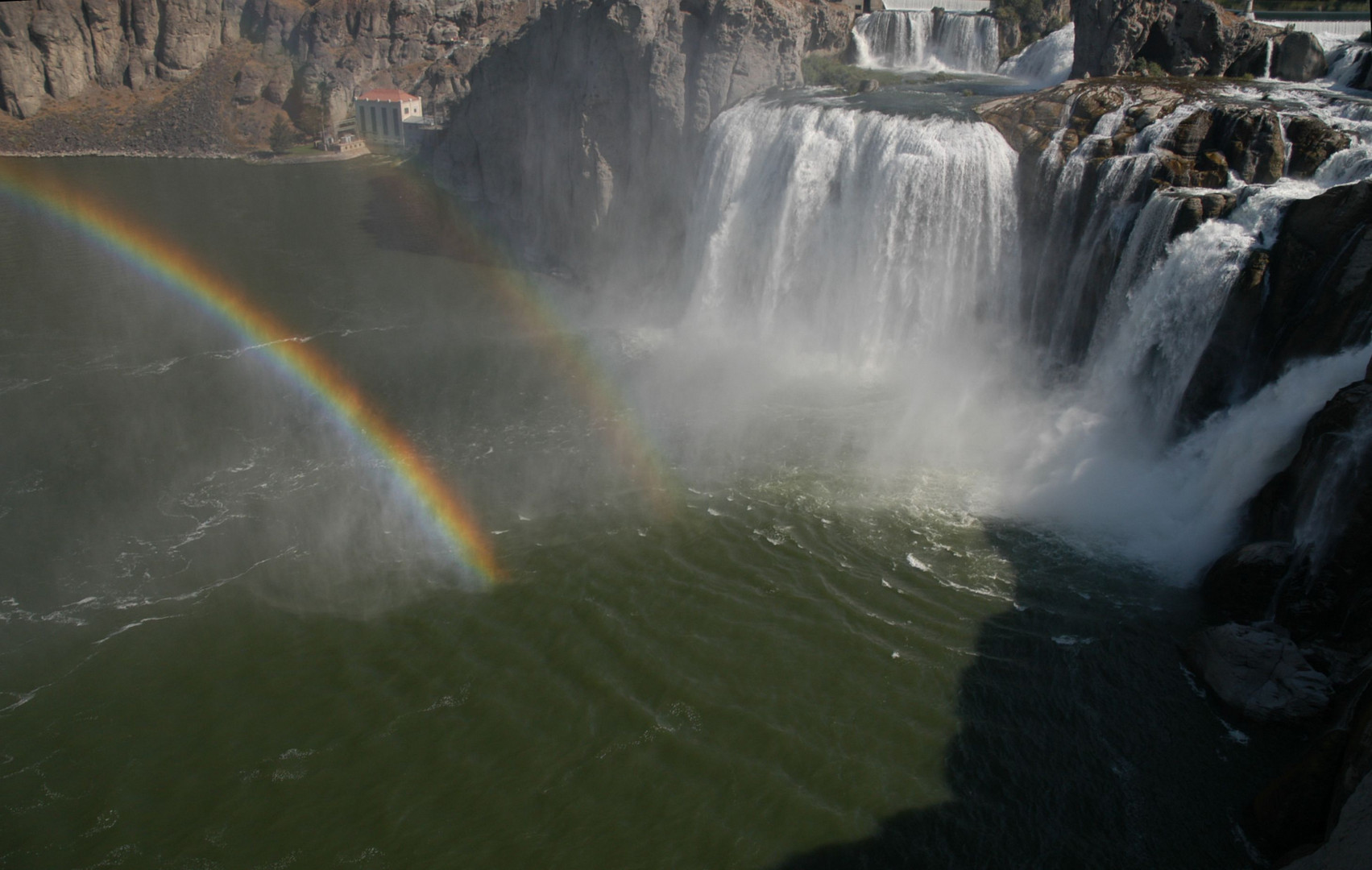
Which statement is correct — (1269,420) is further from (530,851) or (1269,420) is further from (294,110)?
(294,110)

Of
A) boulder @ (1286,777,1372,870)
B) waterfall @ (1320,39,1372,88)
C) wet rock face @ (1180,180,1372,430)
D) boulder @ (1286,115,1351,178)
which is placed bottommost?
boulder @ (1286,777,1372,870)

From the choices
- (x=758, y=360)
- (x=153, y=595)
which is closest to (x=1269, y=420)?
(x=758, y=360)

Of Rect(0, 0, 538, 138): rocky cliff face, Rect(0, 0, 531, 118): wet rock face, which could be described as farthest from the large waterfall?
Rect(0, 0, 531, 118): wet rock face

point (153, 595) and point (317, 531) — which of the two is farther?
point (317, 531)

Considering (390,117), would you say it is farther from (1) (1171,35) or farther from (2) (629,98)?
(1) (1171,35)

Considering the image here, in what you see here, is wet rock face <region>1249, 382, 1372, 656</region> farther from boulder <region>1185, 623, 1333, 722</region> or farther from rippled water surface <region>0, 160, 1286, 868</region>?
rippled water surface <region>0, 160, 1286, 868</region>

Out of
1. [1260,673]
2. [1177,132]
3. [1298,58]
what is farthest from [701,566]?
[1298,58]
